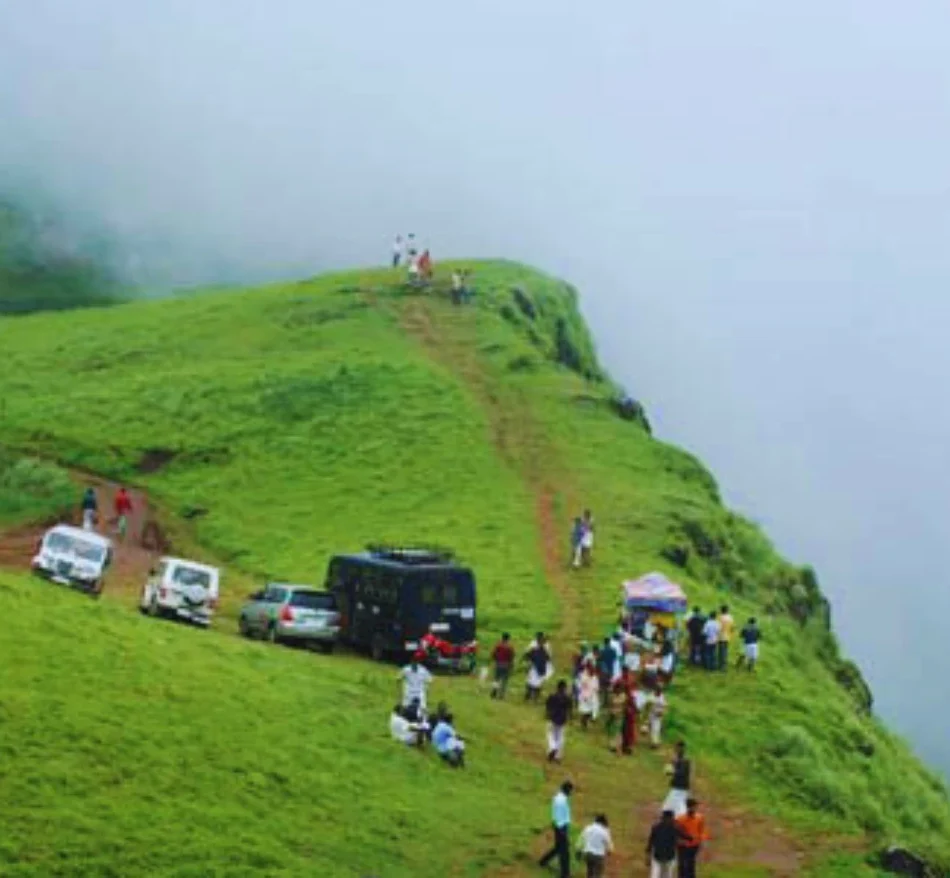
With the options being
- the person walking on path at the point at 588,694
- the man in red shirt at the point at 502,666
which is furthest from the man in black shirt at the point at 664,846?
the man in red shirt at the point at 502,666

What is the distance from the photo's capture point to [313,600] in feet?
166

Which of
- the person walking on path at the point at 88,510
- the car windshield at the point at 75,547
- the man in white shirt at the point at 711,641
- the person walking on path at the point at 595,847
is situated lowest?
the person walking on path at the point at 595,847

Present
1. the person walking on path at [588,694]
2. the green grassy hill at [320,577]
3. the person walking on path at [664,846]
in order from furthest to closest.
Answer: the person walking on path at [588,694]
the person walking on path at [664,846]
the green grassy hill at [320,577]

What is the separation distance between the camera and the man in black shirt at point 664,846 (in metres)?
30.9

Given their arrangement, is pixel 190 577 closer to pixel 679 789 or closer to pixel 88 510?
pixel 88 510

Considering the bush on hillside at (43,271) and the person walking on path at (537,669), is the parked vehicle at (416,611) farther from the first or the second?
the bush on hillside at (43,271)

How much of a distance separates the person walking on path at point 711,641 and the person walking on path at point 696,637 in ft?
0.45

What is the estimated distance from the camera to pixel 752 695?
50094 mm

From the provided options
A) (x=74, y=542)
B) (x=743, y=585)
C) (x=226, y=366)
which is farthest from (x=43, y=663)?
(x=226, y=366)

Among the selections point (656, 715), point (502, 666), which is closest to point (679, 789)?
point (656, 715)

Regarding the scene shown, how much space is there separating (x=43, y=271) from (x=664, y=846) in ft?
499

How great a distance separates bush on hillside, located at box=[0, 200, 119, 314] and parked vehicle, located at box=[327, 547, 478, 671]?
113 m

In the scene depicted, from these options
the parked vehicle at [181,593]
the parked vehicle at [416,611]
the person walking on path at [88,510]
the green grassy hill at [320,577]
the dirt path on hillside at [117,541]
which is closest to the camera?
the green grassy hill at [320,577]

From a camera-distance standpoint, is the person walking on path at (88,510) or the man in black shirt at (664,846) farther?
the person walking on path at (88,510)
